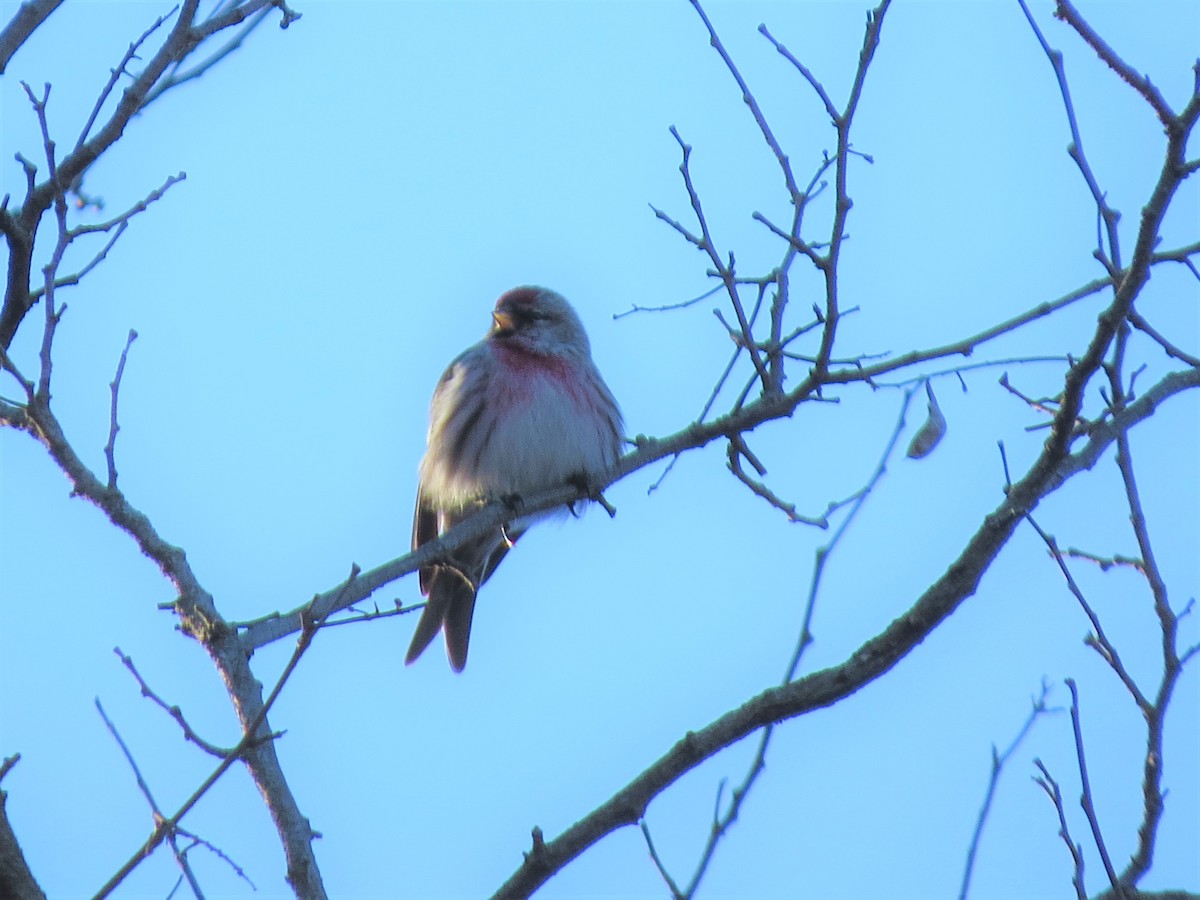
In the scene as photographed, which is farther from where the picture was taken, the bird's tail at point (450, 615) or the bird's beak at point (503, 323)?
the bird's beak at point (503, 323)

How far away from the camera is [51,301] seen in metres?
4.55

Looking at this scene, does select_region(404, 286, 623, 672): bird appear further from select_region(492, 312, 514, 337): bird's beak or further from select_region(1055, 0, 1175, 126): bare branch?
select_region(1055, 0, 1175, 126): bare branch

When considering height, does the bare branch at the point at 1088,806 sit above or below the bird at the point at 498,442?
below

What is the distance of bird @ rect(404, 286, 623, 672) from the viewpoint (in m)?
7.39

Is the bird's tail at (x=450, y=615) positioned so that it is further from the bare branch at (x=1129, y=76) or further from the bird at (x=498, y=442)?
the bare branch at (x=1129, y=76)

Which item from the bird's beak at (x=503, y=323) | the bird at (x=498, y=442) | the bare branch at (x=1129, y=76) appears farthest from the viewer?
the bird's beak at (x=503, y=323)

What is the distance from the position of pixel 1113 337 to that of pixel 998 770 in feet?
4.13

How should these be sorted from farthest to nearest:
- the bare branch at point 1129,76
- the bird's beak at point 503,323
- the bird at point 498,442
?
the bird's beak at point 503,323
the bird at point 498,442
the bare branch at point 1129,76

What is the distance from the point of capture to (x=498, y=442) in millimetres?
7477

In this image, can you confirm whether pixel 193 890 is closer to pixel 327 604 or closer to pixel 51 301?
pixel 327 604

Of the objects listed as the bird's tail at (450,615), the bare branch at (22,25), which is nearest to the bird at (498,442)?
the bird's tail at (450,615)

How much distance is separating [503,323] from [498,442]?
1.14m

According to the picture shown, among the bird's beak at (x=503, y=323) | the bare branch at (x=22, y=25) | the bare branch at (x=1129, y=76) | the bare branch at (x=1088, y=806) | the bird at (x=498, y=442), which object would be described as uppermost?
the bird's beak at (x=503, y=323)

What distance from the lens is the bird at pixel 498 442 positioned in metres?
7.39
